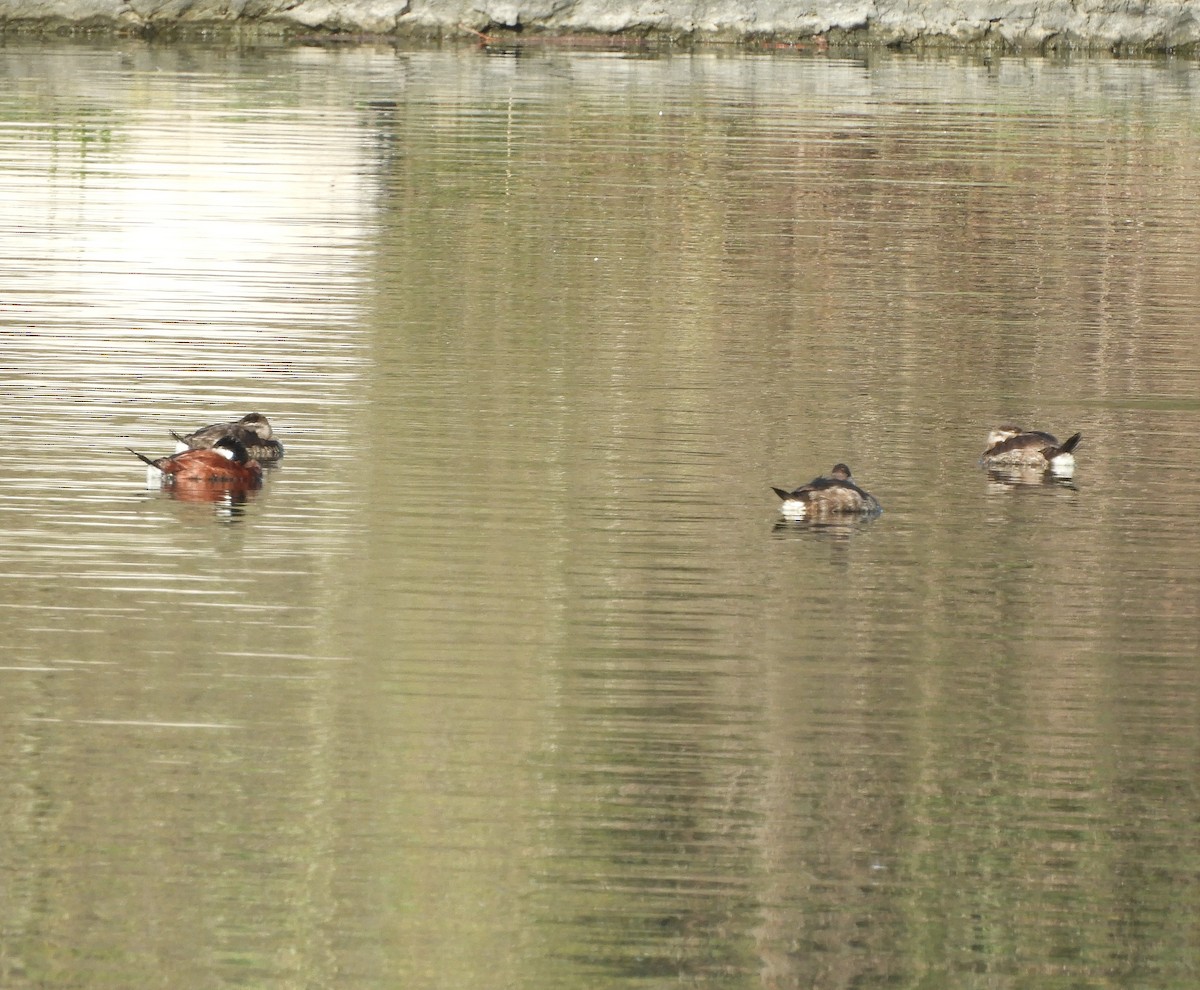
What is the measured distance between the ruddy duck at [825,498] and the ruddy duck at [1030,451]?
1.53 metres

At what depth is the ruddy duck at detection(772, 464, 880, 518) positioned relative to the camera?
1339 cm

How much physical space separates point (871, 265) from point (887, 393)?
23.4 feet

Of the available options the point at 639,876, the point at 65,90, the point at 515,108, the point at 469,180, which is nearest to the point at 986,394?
the point at 639,876

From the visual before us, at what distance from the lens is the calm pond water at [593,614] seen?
8.27 meters

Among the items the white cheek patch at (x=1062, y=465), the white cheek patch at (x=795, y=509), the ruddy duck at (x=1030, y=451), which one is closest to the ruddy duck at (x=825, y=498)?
the white cheek patch at (x=795, y=509)

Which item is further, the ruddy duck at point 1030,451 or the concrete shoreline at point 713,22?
the concrete shoreline at point 713,22

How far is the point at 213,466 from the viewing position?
45.5 feet

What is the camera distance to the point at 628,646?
36.3ft

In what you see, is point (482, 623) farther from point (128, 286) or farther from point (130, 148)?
point (130, 148)

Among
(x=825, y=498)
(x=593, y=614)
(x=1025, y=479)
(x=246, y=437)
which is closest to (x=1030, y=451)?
(x=1025, y=479)

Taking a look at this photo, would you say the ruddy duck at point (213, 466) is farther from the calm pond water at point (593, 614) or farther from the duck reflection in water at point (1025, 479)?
the duck reflection in water at point (1025, 479)

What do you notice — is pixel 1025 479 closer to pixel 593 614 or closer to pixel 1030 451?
pixel 1030 451

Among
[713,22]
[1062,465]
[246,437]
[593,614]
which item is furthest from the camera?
[713,22]

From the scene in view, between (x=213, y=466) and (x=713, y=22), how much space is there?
4492 centimetres
